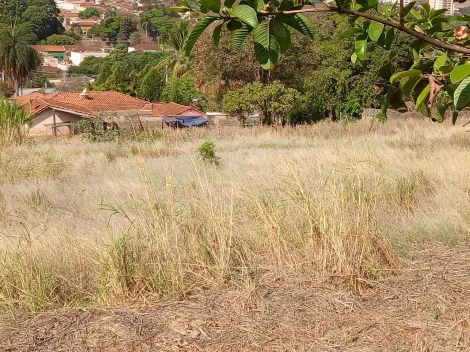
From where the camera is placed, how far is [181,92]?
39.9m

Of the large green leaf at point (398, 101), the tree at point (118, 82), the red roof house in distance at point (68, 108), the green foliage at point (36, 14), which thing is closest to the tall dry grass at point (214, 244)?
the large green leaf at point (398, 101)

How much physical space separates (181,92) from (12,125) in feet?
81.2

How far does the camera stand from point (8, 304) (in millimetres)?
3656

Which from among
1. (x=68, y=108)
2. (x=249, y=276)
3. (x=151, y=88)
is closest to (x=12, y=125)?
(x=249, y=276)

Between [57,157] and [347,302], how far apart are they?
985cm

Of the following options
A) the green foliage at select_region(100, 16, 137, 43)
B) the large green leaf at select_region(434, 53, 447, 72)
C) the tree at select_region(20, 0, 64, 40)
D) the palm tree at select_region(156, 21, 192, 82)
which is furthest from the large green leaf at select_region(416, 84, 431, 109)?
the green foliage at select_region(100, 16, 137, 43)

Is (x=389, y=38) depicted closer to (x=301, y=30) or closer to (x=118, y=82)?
(x=301, y=30)

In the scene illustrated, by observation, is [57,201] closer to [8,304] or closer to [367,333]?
[8,304]

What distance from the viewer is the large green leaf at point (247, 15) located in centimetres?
184

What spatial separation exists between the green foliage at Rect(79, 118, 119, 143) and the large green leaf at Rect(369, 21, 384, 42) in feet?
54.5

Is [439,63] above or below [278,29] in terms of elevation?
below

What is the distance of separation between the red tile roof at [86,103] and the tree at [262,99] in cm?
731

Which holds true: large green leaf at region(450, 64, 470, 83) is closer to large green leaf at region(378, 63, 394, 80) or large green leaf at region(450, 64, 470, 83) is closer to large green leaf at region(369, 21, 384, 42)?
large green leaf at region(369, 21, 384, 42)

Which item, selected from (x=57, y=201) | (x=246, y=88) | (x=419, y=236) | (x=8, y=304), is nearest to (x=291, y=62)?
(x=246, y=88)
